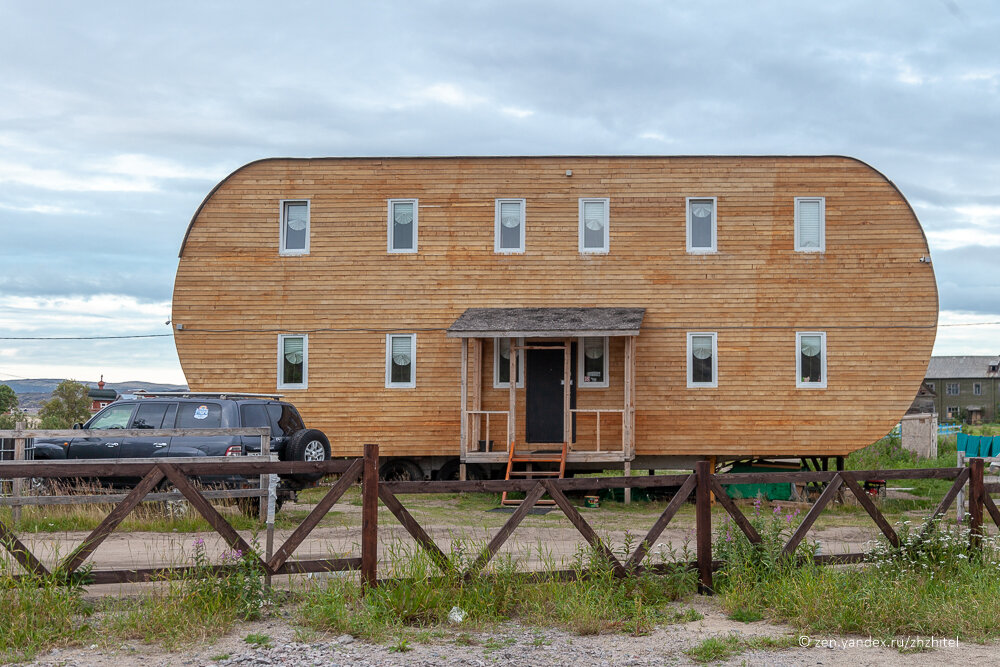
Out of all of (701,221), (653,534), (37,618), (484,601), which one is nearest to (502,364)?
(701,221)

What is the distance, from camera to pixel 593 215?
20.5 m

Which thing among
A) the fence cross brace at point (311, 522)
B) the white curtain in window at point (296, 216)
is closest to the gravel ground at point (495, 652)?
the fence cross brace at point (311, 522)

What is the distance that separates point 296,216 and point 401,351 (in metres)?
3.85

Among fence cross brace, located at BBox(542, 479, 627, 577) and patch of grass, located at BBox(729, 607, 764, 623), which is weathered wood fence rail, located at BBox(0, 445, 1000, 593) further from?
patch of grass, located at BBox(729, 607, 764, 623)

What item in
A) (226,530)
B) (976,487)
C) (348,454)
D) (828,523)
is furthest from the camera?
(348,454)

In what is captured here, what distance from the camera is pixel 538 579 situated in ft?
27.0

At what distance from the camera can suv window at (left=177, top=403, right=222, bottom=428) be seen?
14.9 meters

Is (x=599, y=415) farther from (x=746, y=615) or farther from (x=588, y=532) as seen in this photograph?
(x=746, y=615)

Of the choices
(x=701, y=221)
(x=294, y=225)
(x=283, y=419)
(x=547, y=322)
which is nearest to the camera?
(x=283, y=419)

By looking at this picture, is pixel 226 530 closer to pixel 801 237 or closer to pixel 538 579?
pixel 538 579

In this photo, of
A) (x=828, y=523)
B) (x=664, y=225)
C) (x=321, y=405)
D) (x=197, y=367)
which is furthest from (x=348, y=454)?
(x=828, y=523)

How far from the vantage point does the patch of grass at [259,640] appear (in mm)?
7020

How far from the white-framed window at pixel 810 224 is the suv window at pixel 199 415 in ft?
40.8

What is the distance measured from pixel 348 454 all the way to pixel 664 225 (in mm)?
8390
